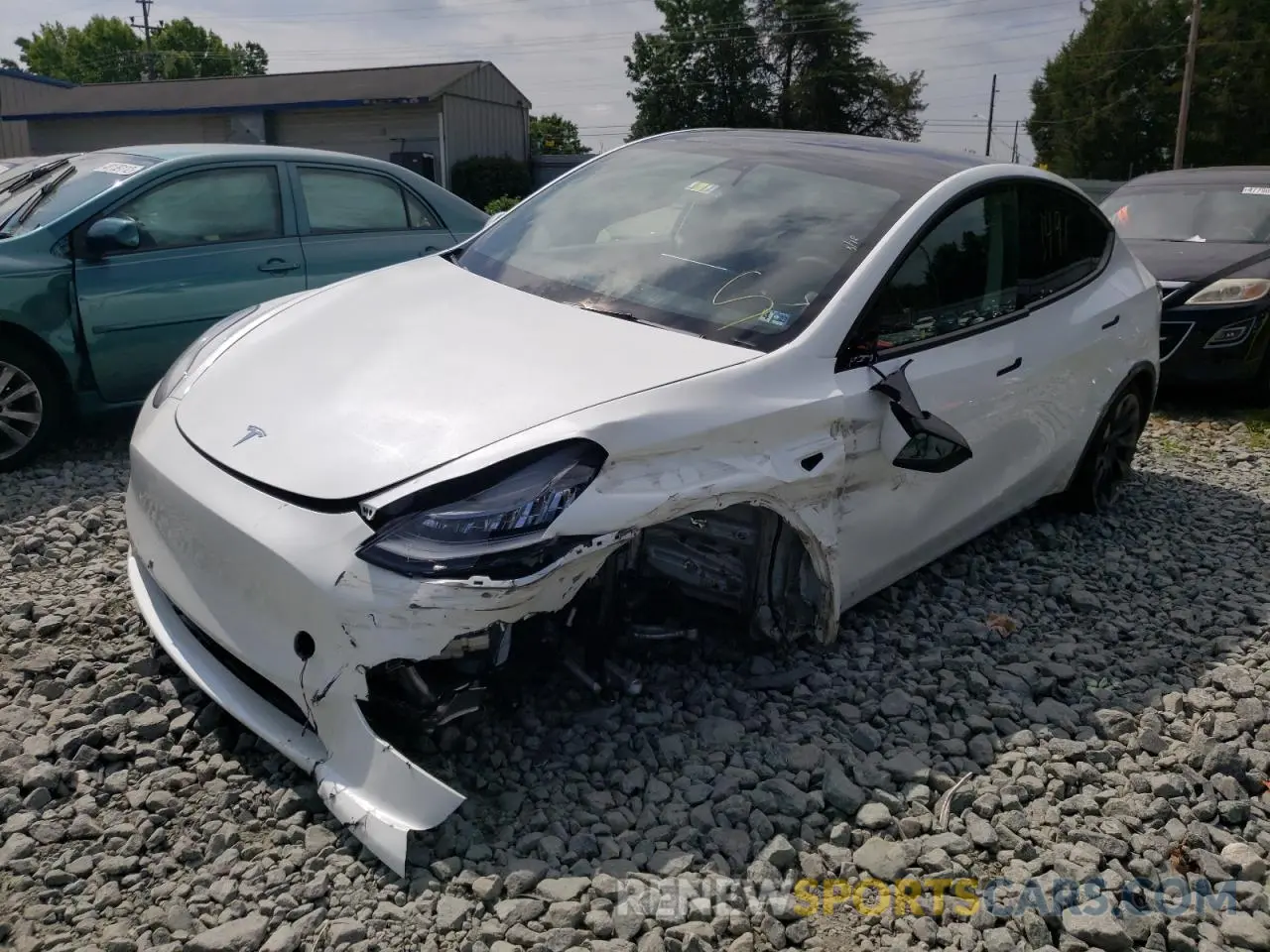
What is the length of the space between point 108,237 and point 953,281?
4052 mm

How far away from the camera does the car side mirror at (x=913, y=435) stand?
3322 millimetres

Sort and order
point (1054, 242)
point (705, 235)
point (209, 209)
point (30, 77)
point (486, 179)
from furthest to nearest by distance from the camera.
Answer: point (30, 77) → point (486, 179) → point (209, 209) → point (1054, 242) → point (705, 235)

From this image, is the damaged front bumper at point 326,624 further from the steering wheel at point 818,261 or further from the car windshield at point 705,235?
the steering wheel at point 818,261

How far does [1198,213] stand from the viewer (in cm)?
883

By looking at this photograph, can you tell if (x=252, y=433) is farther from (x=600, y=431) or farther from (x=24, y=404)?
(x=24, y=404)

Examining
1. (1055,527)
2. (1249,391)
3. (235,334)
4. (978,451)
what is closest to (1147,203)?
(1249,391)

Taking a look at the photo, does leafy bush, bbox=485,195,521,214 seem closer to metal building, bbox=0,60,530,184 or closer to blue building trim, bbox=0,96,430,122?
metal building, bbox=0,60,530,184

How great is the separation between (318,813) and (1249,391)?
7.53 meters

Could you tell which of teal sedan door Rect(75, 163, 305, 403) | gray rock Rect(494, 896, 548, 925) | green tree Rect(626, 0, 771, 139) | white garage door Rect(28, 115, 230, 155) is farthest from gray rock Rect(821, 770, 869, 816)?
green tree Rect(626, 0, 771, 139)

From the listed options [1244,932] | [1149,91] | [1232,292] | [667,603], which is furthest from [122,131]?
[1149,91]

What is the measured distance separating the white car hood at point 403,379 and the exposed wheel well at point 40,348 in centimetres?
236

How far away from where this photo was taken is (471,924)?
2.45 meters

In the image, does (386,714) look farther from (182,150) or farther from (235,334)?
(182,150)

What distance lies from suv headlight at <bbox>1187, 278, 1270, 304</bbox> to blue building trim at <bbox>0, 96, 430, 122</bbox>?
25003 mm
